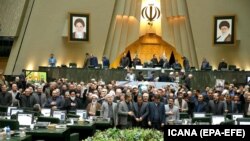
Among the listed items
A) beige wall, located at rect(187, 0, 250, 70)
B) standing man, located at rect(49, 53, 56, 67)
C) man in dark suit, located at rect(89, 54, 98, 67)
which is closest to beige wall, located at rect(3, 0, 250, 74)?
beige wall, located at rect(187, 0, 250, 70)

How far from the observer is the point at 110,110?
52.2 feet

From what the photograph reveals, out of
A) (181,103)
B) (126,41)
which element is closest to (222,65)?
(126,41)

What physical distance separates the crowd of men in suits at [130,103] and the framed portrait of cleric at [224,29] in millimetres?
11844

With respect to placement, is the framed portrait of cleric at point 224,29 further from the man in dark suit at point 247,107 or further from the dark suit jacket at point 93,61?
the man in dark suit at point 247,107

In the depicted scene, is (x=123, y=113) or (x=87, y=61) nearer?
(x=123, y=113)

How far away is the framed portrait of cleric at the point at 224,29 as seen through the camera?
106 ft

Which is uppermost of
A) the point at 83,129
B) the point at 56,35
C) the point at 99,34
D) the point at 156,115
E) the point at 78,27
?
the point at 78,27

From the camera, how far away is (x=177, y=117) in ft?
51.8

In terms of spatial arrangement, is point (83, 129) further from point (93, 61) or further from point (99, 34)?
point (99, 34)

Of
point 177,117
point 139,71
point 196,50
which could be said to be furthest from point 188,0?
point 177,117

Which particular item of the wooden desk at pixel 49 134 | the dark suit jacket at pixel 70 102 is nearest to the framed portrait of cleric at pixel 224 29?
the dark suit jacket at pixel 70 102

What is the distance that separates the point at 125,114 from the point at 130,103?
0.48m

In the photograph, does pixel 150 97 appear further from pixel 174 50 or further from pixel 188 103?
pixel 174 50

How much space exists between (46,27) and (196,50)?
9.54m
